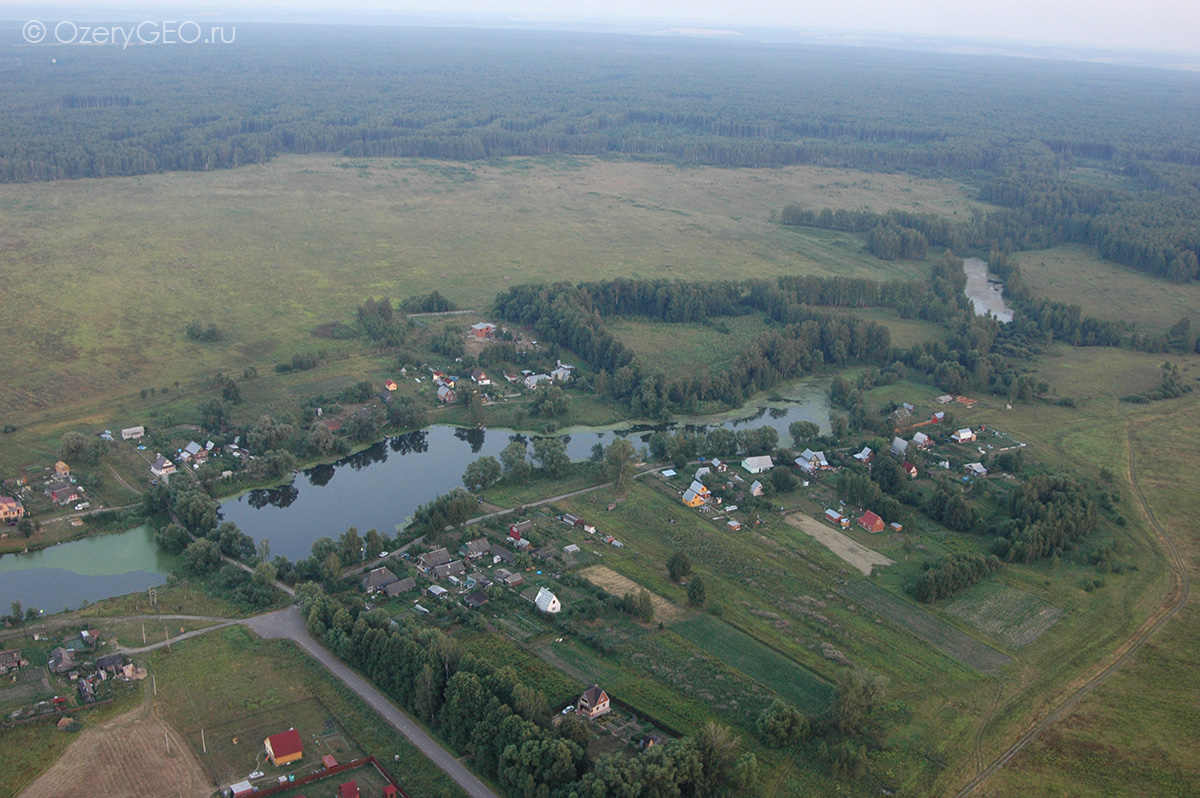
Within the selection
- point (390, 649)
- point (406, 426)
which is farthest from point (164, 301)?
point (390, 649)

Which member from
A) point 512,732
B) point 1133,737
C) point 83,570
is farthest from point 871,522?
point 83,570

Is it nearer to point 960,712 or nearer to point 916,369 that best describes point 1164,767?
point 960,712

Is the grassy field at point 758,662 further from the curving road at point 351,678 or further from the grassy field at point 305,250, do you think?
the grassy field at point 305,250

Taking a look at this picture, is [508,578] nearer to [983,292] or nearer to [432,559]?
[432,559]

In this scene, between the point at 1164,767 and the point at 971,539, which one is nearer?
the point at 1164,767


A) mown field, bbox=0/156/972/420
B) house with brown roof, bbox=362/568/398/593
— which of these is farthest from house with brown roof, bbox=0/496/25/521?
house with brown roof, bbox=362/568/398/593
